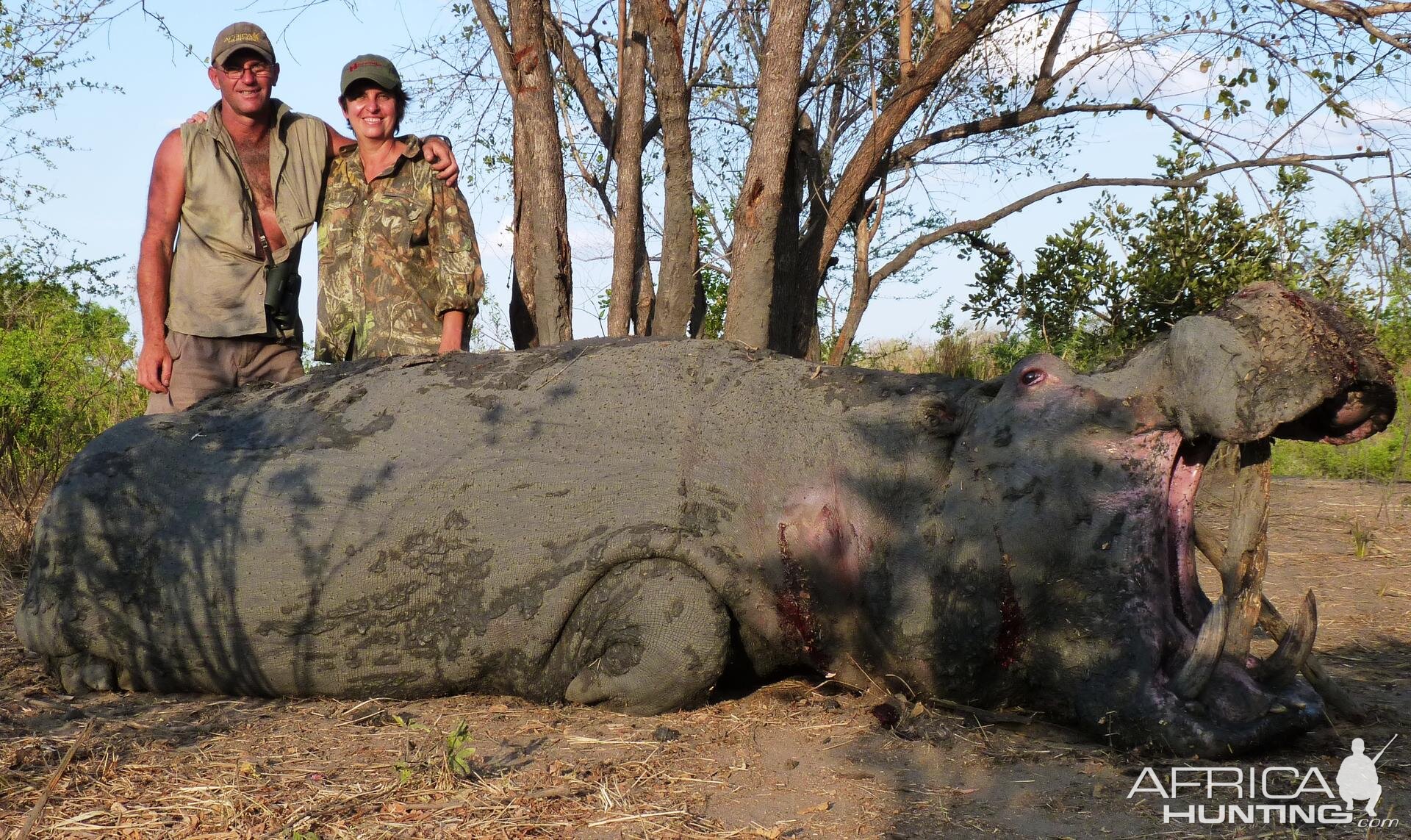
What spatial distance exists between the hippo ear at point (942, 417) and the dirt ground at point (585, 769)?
0.85 metres

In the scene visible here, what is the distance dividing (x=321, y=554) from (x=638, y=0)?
13.3 feet

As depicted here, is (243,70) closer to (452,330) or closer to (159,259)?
(159,259)

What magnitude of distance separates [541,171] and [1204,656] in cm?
417

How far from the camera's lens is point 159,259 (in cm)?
473

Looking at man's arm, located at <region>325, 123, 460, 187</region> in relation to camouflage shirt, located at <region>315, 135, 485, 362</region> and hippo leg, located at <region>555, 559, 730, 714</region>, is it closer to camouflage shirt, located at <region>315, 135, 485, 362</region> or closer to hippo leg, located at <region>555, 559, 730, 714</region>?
camouflage shirt, located at <region>315, 135, 485, 362</region>

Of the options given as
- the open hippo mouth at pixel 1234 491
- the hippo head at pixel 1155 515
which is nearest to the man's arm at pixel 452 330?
the hippo head at pixel 1155 515

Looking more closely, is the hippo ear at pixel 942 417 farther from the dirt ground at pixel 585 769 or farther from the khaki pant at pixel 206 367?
the khaki pant at pixel 206 367

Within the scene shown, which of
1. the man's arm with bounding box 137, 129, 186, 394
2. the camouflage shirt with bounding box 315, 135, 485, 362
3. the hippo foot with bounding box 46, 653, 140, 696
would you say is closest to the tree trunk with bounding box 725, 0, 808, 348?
the camouflage shirt with bounding box 315, 135, 485, 362

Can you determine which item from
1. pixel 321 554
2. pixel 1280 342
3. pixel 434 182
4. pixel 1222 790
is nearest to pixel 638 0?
pixel 434 182

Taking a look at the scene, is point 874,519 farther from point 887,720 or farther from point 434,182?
point 434,182

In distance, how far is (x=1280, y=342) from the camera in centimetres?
304

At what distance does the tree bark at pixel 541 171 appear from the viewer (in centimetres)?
604

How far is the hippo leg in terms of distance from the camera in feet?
11.5

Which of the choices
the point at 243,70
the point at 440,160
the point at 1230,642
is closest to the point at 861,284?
the point at 440,160
